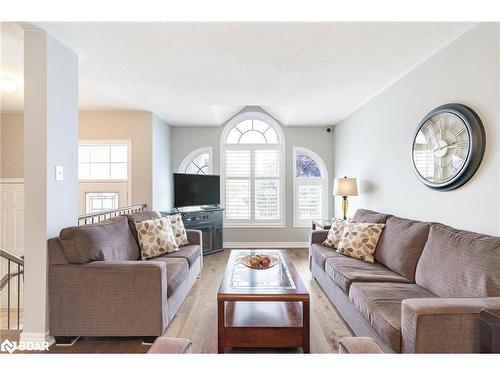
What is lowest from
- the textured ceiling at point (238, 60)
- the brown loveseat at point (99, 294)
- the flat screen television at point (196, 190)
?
the brown loveseat at point (99, 294)

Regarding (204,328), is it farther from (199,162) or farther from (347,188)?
(199,162)

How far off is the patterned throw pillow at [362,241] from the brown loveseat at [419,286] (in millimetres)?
77

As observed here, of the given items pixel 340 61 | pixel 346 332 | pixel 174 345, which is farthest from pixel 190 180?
pixel 174 345

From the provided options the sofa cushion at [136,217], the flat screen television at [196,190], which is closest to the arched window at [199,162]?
the flat screen television at [196,190]

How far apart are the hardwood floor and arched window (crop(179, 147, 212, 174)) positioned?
280 cm

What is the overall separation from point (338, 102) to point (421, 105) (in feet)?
4.90

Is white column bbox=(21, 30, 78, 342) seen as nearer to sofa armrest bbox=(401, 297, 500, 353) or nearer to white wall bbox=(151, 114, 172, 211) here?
white wall bbox=(151, 114, 172, 211)

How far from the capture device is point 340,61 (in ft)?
9.11

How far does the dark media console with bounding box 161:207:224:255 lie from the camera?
4.86 metres

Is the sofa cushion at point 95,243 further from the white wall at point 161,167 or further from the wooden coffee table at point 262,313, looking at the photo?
the white wall at point 161,167

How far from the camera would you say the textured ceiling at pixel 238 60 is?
2.22m

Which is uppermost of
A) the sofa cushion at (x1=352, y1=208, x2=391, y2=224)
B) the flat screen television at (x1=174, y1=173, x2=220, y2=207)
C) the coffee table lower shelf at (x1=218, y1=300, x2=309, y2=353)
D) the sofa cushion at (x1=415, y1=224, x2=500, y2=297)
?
the flat screen television at (x1=174, y1=173, x2=220, y2=207)

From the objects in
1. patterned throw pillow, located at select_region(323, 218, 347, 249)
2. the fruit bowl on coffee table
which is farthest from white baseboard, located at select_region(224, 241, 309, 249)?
the fruit bowl on coffee table

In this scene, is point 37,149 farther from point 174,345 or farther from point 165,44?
point 174,345
